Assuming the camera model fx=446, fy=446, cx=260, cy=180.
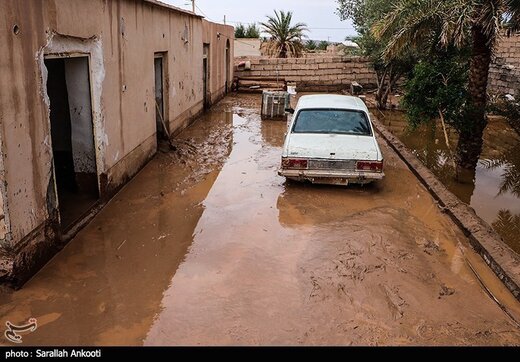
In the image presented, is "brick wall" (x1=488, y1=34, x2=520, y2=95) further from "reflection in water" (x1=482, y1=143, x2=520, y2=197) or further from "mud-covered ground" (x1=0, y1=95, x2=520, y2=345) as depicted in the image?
"mud-covered ground" (x1=0, y1=95, x2=520, y2=345)

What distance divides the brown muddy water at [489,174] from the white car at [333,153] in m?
2.34

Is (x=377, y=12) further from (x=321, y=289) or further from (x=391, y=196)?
(x=321, y=289)

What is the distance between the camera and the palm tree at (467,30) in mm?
8445

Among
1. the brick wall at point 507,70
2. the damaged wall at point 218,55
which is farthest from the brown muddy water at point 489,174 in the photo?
the damaged wall at point 218,55

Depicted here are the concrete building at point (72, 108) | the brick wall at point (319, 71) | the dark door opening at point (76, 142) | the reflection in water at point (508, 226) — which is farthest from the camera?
the brick wall at point (319, 71)

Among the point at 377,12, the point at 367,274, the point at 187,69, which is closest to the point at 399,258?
the point at 367,274

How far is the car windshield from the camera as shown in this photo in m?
8.84

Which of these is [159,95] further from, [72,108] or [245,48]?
[245,48]

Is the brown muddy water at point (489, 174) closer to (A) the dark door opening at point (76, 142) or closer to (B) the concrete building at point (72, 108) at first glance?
(B) the concrete building at point (72, 108)

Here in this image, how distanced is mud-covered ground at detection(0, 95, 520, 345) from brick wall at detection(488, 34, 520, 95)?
42.7 ft

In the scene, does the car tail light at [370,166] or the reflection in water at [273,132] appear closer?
Result: the car tail light at [370,166]

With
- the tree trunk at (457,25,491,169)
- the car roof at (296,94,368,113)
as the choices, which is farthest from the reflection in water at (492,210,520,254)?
the car roof at (296,94,368,113)

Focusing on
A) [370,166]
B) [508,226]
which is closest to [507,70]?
[508,226]

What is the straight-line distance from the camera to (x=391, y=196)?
27.5 ft
